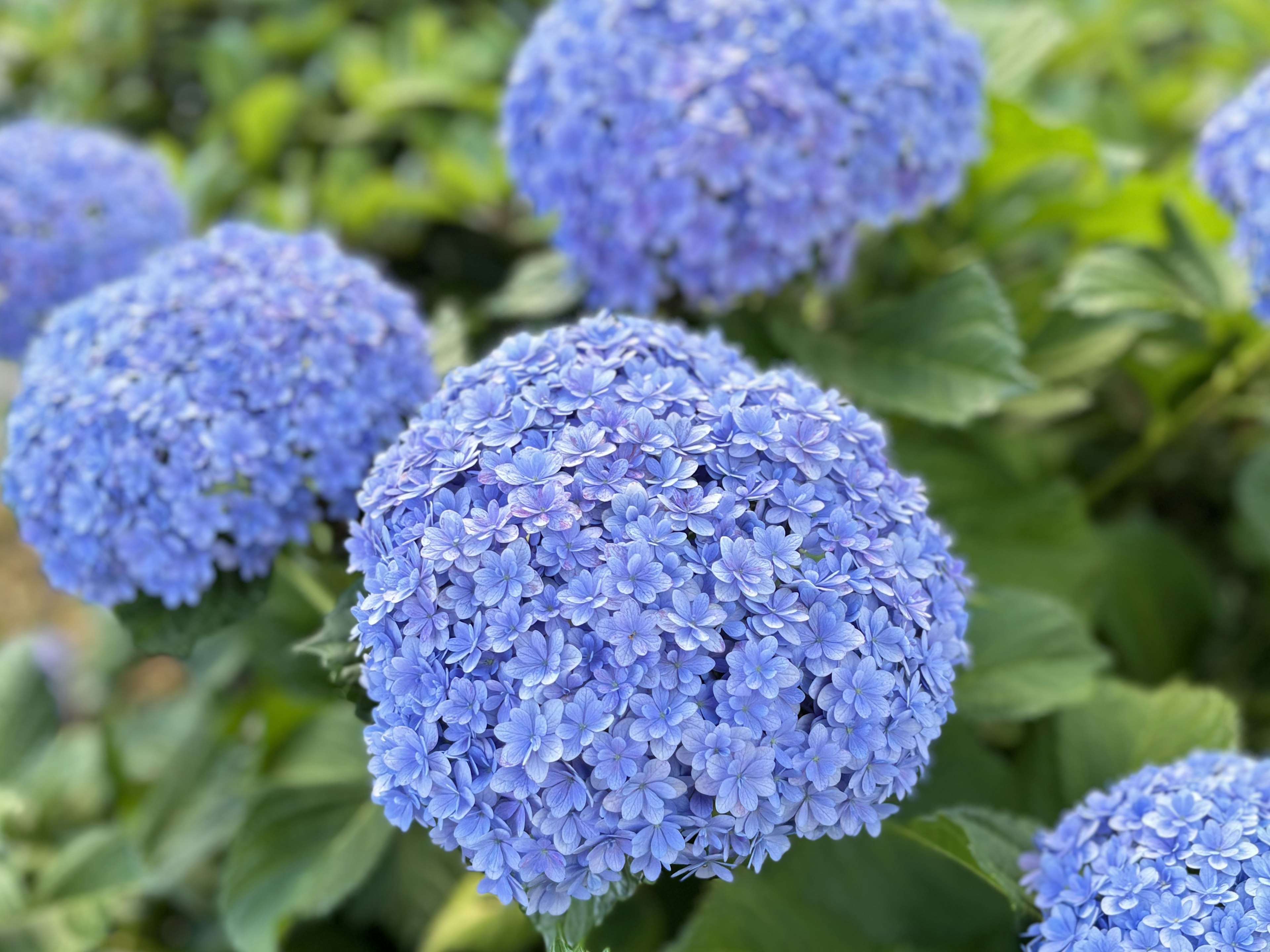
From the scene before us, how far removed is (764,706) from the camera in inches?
43.1

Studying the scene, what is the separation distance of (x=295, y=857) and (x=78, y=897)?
447mm

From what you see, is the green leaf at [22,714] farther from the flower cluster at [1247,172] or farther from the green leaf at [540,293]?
the flower cluster at [1247,172]

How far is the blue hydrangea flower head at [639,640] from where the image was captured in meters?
1.08

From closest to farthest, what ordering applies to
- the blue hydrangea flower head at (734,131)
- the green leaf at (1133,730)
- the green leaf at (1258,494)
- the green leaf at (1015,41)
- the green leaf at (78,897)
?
the green leaf at (1133,730), the blue hydrangea flower head at (734,131), the green leaf at (78,897), the green leaf at (1258,494), the green leaf at (1015,41)

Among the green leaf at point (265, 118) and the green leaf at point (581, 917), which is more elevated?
the green leaf at point (265, 118)

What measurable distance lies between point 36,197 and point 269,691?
1066 mm

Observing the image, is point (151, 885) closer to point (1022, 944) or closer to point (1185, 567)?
point (1022, 944)

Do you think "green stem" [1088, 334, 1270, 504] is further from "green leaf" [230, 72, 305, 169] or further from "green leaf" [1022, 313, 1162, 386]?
"green leaf" [230, 72, 305, 169]

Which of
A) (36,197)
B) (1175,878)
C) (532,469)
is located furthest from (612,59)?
(1175,878)

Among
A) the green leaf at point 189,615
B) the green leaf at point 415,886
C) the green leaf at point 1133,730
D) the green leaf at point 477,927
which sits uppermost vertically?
the green leaf at point 189,615

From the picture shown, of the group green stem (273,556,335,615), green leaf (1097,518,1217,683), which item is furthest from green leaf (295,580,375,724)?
green leaf (1097,518,1217,683)

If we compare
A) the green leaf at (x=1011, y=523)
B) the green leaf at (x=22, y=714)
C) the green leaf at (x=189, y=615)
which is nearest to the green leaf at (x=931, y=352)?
the green leaf at (x=1011, y=523)

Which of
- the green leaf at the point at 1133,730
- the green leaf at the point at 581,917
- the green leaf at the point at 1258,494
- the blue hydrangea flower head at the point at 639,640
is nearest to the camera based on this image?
the blue hydrangea flower head at the point at 639,640

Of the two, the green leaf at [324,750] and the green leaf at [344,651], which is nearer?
the green leaf at [344,651]
